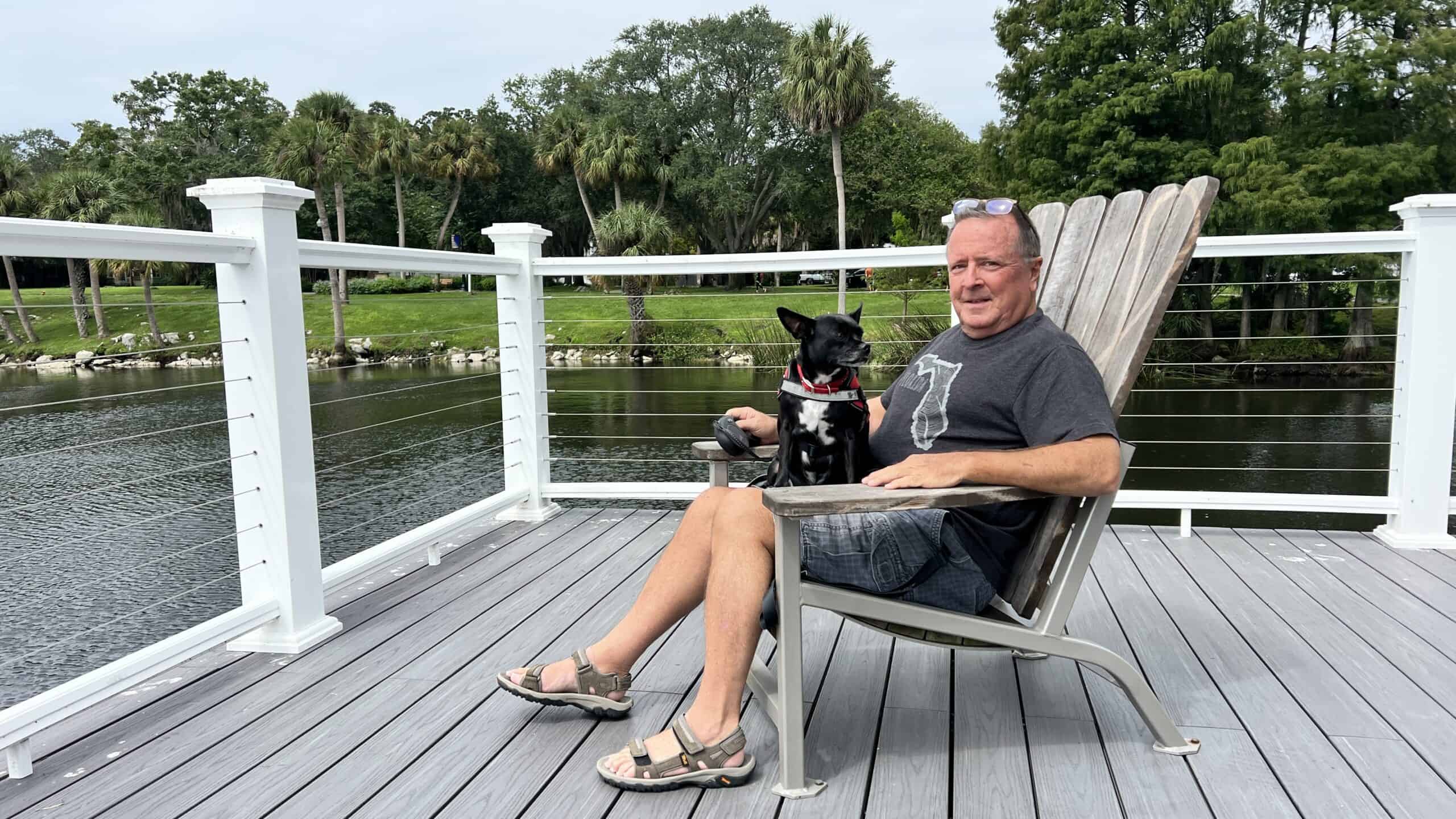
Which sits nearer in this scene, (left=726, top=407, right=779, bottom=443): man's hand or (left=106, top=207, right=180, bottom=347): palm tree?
(left=726, top=407, right=779, bottom=443): man's hand

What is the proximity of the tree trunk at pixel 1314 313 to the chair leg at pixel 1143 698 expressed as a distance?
19698mm

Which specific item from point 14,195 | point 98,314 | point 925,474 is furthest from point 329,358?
point 925,474

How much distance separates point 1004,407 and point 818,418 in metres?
0.45

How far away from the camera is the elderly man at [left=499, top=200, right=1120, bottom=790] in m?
1.59

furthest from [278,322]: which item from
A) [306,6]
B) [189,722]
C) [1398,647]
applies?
[306,6]

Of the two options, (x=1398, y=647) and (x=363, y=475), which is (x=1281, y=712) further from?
(x=363, y=475)

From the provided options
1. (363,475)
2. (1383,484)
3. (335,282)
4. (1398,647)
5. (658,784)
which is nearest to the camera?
(658,784)

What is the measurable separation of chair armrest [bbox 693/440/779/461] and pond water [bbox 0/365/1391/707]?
120 cm

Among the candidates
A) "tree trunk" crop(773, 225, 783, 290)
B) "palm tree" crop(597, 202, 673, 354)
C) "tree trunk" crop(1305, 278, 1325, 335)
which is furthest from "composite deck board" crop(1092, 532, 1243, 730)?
"tree trunk" crop(773, 225, 783, 290)

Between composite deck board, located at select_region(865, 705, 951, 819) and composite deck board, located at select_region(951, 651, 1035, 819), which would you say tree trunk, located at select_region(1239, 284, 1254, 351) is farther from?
composite deck board, located at select_region(865, 705, 951, 819)

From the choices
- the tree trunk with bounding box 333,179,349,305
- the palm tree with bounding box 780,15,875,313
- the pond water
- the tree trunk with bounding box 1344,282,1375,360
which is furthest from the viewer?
the tree trunk with bounding box 333,179,349,305

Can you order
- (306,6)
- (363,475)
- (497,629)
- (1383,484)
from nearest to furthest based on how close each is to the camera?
(497,629) → (1383,484) → (363,475) → (306,6)

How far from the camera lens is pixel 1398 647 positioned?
7.36 feet

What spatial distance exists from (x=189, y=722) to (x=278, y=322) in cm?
92
